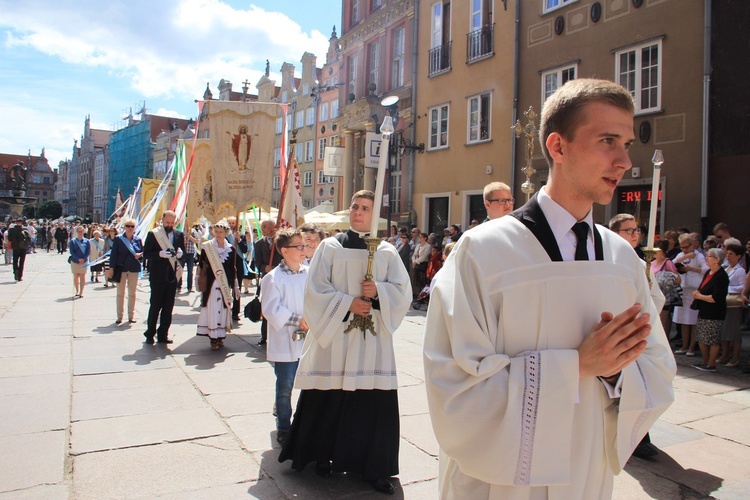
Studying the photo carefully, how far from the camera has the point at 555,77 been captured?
51.6 feet

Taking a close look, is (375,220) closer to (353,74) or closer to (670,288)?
(670,288)

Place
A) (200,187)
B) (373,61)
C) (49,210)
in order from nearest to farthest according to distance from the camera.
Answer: (200,187), (373,61), (49,210)

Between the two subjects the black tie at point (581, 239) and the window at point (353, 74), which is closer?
the black tie at point (581, 239)

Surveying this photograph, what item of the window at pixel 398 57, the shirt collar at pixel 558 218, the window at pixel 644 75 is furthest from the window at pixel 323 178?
the shirt collar at pixel 558 218

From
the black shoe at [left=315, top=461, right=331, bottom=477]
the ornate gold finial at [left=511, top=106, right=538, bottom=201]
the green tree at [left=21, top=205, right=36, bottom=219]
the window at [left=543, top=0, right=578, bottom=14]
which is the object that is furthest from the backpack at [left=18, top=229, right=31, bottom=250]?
the green tree at [left=21, top=205, right=36, bottom=219]

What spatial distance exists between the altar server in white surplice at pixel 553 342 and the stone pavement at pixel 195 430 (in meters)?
2.18

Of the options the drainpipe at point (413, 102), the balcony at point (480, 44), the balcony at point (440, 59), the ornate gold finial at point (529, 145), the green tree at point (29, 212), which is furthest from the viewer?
the green tree at point (29, 212)

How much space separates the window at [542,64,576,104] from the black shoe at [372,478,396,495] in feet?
44.7

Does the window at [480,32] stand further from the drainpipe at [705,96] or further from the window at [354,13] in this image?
the window at [354,13]

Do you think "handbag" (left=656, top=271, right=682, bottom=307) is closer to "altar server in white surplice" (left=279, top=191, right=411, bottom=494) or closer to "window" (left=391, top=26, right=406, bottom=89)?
"altar server in white surplice" (left=279, top=191, right=411, bottom=494)

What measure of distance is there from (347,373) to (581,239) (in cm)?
238

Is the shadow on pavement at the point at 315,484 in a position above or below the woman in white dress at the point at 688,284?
→ below

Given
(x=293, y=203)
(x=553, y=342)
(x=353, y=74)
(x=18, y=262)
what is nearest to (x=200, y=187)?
(x=293, y=203)

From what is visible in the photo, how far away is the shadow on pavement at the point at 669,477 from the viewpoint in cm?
400
